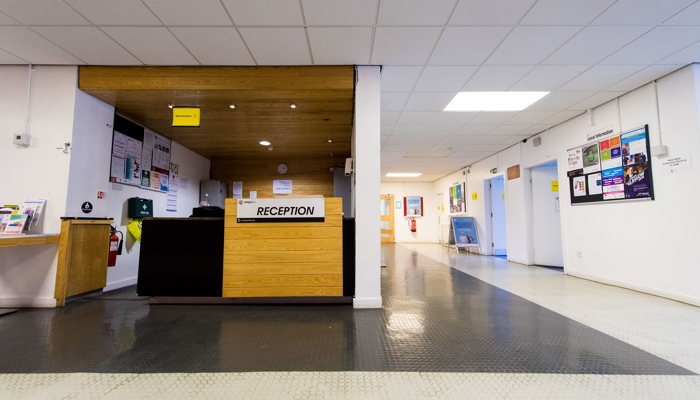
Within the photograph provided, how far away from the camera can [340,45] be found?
2.90 m

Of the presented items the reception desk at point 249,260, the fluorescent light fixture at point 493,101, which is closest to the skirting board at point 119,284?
the reception desk at point 249,260

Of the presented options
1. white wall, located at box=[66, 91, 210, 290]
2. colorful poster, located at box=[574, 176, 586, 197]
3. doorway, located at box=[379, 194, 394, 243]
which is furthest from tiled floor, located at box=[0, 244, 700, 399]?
doorway, located at box=[379, 194, 394, 243]

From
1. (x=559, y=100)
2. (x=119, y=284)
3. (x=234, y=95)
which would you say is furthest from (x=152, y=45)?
(x=559, y=100)

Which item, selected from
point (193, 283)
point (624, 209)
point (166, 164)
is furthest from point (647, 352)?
point (166, 164)

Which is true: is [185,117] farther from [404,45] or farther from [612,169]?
[612,169]

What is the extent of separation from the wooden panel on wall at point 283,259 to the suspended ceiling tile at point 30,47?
8.68ft

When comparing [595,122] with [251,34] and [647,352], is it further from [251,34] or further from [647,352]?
[251,34]

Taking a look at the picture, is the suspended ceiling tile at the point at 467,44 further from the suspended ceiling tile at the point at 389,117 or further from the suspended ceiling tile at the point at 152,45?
the suspended ceiling tile at the point at 152,45

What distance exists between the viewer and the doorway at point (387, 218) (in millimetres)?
11445

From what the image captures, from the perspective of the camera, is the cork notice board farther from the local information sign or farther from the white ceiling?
the local information sign

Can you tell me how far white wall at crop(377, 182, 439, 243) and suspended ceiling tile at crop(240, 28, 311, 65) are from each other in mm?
8614

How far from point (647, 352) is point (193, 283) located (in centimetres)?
408

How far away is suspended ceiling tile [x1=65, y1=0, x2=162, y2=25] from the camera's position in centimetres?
236

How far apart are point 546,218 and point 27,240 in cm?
804
